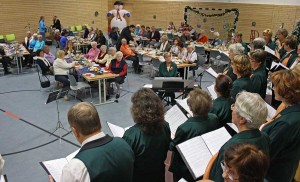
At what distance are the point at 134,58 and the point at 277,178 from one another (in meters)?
9.08

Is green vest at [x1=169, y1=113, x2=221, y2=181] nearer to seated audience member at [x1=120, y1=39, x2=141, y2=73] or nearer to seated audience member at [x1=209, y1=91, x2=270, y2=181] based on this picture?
seated audience member at [x1=209, y1=91, x2=270, y2=181]

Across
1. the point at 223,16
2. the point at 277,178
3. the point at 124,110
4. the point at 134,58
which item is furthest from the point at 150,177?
the point at 223,16

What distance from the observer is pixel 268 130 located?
272 centimetres

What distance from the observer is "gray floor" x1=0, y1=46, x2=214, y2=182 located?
5.30m

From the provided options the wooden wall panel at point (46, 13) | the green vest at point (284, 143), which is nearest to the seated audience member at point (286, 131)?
the green vest at point (284, 143)

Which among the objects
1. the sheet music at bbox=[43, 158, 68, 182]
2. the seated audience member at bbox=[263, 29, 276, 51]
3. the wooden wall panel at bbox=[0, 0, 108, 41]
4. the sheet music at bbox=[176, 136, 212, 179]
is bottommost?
the sheet music at bbox=[43, 158, 68, 182]

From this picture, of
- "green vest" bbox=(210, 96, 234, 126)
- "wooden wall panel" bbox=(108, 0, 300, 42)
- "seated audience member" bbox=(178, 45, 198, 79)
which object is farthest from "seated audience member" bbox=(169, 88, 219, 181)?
"wooden wall panel" bbox=(108, 0, 300, 42)

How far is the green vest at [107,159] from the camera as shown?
6.82 feet

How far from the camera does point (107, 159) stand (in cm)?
214

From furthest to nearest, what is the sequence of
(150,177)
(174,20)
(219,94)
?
(174,20) < (219,94) < (150,177)

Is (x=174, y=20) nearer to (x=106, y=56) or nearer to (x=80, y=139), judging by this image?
(x=106, y=56)

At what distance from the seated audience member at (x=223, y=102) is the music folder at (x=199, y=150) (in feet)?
2.52

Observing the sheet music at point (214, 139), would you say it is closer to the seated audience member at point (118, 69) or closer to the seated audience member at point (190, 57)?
the seated audience member at point (118, 69)

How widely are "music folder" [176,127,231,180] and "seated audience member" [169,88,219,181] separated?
0.14 m
